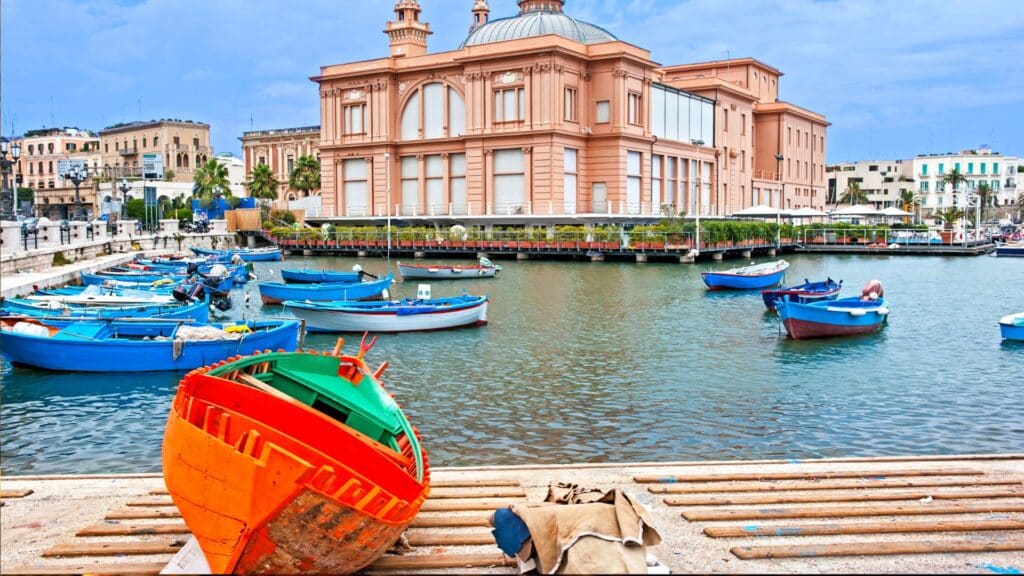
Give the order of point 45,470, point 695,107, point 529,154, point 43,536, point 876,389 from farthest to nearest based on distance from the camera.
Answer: point 695,107, point 529,154, point 876,389, point 45,470, point 43,536

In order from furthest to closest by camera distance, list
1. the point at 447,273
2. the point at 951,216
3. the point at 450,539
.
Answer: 1. the point at 951,216
2. the point at 447,273
3. the point at 450,539

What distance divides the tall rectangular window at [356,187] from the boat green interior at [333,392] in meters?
71.1

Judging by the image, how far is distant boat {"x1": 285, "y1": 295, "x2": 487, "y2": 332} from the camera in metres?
31.0

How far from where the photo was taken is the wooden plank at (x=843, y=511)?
10.5 m

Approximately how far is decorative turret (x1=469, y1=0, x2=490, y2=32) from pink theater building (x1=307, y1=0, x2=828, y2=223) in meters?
6.97

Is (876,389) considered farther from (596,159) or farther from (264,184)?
(264,184)

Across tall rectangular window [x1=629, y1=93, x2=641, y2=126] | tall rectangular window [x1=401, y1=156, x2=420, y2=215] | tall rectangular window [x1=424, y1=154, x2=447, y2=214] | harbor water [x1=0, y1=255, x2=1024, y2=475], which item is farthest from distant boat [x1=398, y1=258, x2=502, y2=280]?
tall rectangular window [x1=629, y1=93, x2=641, y2=126]

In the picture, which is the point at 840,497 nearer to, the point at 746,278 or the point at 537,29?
the point at 746,278

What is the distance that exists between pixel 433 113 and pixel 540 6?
50.1 ft

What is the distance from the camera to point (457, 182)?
76.8 metres

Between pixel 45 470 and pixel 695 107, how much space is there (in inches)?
2962

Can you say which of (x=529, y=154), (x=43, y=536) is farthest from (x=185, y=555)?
(x=529, y=154)

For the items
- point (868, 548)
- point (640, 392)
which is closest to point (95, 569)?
point (868, 548)

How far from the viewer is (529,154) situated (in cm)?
7144
